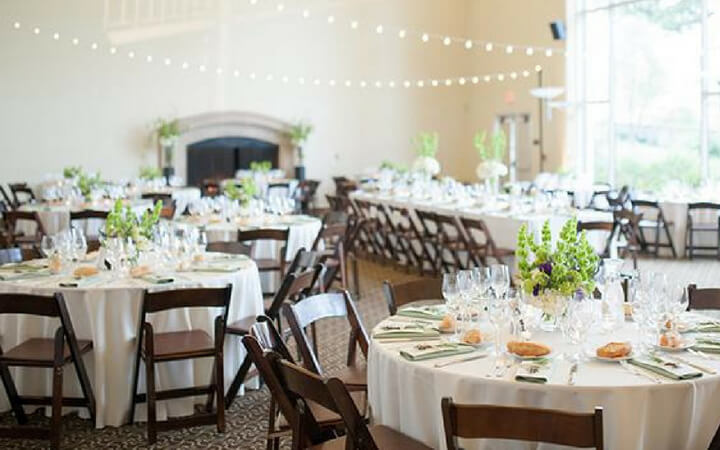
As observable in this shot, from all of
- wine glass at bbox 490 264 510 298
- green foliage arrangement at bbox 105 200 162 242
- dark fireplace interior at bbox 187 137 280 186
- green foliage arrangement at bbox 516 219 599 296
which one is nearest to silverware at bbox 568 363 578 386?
green foliage arrangement at bbox 516 219 599 296

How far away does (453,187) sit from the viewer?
12.0m

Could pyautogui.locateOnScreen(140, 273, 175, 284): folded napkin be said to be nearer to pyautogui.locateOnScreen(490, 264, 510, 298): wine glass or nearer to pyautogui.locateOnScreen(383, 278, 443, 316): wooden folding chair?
pyautogui.locateOnScreen(383, 278, 443, 316): wooden folding chair

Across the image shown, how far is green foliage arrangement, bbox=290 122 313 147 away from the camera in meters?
18.7

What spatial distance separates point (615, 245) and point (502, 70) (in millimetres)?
10627

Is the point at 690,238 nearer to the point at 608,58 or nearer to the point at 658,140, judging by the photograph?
the point at 658,140

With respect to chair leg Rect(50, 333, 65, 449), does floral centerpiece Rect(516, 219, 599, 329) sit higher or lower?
higher

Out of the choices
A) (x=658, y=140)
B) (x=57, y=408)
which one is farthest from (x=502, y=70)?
(x=57, y=408)

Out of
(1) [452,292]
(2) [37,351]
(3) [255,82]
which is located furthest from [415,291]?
(3) [255,82]

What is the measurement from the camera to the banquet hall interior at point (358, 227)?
347 cm

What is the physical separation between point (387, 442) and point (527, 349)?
0.69 meters

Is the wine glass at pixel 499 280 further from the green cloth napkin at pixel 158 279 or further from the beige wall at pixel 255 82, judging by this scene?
the beige wall at pixel 255 82

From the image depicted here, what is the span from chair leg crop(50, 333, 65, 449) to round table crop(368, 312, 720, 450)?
213cm

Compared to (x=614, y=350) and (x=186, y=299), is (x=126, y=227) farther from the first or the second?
(x=614, y=350)

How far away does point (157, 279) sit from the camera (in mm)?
5430
